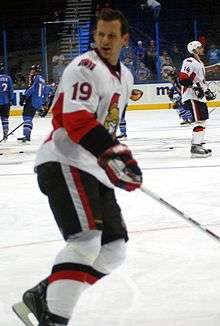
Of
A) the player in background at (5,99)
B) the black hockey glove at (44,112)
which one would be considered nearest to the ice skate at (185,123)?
the player in background at (5,99)

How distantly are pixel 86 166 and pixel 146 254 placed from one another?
121 centimetres

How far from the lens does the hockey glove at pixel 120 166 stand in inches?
67.7

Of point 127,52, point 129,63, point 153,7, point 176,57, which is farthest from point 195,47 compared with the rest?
point 153,7

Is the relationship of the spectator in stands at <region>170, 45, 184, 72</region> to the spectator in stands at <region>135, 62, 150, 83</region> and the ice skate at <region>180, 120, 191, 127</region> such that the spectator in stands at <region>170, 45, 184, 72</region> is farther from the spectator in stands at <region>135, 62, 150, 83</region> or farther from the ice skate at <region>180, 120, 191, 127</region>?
the ice skate at <region>180, 120, 191, 127</region>

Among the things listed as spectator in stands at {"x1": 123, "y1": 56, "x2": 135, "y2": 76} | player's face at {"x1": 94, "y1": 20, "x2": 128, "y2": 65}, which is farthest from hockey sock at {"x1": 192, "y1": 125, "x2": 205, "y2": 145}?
spectator in stands at {"x1": 123, "y1": 56, "x2": 135, "y2": 76}

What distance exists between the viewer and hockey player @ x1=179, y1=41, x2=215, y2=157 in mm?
6699

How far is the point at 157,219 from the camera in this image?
375 centimetres

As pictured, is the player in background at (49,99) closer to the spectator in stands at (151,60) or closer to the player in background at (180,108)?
the spectator in stands at (151,60)

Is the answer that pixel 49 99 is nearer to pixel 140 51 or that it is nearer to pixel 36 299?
pixel 140 51

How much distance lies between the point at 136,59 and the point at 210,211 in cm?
1101

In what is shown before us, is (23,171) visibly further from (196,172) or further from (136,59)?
(136,59)

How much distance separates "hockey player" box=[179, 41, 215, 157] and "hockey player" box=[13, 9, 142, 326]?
15.8ft

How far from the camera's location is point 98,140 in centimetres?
174

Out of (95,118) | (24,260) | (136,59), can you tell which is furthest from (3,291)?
(136,59)
